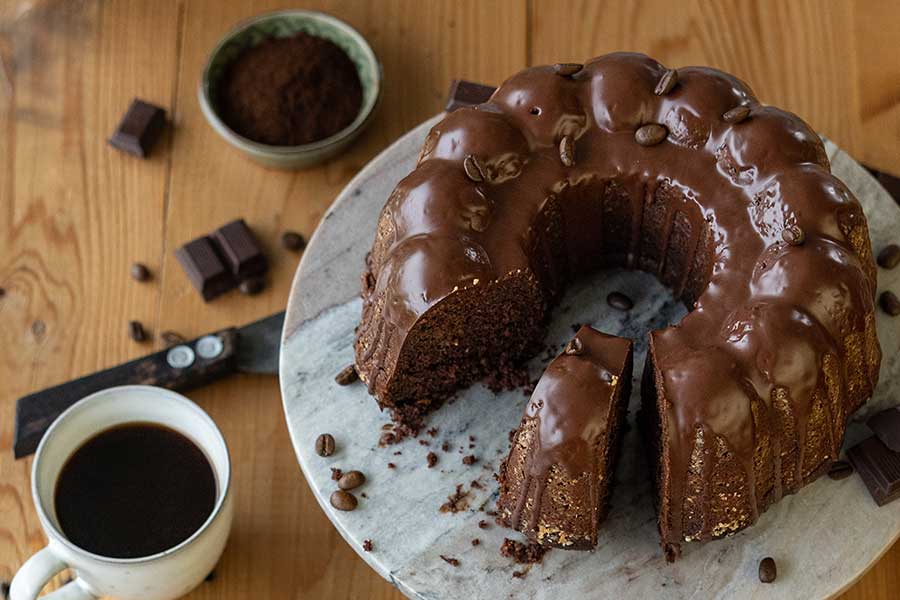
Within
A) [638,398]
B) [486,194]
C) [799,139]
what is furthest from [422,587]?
[799,139]

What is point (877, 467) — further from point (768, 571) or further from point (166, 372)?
point (166, 372)

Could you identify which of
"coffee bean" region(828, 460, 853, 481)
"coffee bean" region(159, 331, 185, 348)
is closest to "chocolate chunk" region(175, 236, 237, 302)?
"coffee bean" region(159, 331, 185, 348)

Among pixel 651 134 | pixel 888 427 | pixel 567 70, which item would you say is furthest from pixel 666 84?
pixel 888 427

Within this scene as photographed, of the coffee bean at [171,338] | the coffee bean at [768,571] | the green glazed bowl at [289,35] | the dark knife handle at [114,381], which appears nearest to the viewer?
the coffee bean at [768,571]

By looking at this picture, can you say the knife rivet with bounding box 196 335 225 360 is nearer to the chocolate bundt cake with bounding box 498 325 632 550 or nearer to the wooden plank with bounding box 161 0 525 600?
the wooden plank with bounding box 161 0 525 600

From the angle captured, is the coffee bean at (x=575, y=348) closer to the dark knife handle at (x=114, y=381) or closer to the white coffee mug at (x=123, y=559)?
the white coffee mug at (x=123, y=559)

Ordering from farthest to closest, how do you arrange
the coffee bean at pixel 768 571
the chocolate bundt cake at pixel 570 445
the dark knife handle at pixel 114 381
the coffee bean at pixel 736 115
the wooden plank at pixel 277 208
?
the dark knife handle at pixel 114 381 < the wooden plank at pixel 277 208 < the coffee bean at pixel 736 115 < the coffee bean at pixel 768 571 < the chocolate bundt cake at pixel 570 445

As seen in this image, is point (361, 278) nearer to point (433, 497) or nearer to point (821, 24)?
point (433, 497)

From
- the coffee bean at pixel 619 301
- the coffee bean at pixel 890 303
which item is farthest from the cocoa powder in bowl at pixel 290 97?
the coffee bean at pixel 890 303

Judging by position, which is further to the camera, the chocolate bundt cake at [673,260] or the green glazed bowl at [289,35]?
the green glazed bowl at [289,35]
